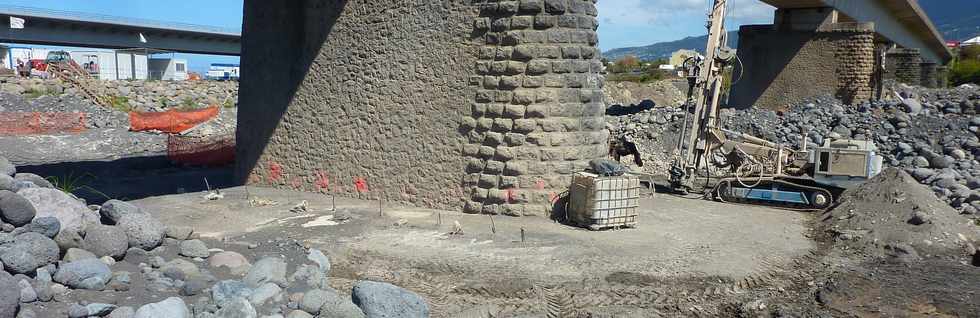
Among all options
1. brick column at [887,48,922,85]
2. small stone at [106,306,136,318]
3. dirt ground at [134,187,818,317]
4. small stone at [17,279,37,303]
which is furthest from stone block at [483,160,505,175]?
brick column at [887,48,922,85]

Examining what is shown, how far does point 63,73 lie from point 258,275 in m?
30.3

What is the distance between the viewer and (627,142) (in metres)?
16.3

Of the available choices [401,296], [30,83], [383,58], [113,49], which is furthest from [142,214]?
[113,49]

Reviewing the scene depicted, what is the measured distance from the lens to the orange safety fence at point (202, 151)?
20297 mm

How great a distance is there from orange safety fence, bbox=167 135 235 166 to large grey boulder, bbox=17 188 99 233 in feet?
42.8

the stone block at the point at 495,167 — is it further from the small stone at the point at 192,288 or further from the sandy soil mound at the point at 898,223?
the small stone at the point at 192,288

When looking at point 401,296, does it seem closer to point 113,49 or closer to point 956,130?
point 956,130

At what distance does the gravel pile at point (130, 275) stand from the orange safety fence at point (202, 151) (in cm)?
1221

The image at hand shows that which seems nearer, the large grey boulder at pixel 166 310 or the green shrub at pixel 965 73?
the large grey boulder at pixel 166 310

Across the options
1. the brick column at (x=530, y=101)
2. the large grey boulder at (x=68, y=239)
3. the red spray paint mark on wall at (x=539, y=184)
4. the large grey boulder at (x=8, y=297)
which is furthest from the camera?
the red spray paint mark on wall at (x=539, y=184)

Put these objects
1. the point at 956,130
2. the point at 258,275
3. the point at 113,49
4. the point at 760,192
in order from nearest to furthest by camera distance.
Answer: the point at 258,275, the point at 760,192, the point at 956,130, the point at 113,49

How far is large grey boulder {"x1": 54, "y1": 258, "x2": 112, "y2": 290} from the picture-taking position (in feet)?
20.4

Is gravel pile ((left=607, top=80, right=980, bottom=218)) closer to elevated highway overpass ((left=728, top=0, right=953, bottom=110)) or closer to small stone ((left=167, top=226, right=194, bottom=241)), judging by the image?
elevated highway overpass ((left=728, top=0, right=953, bottom=110))

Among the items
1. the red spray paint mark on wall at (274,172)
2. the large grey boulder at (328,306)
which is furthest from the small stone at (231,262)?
the red spray paint mark on wall at (274,172)
